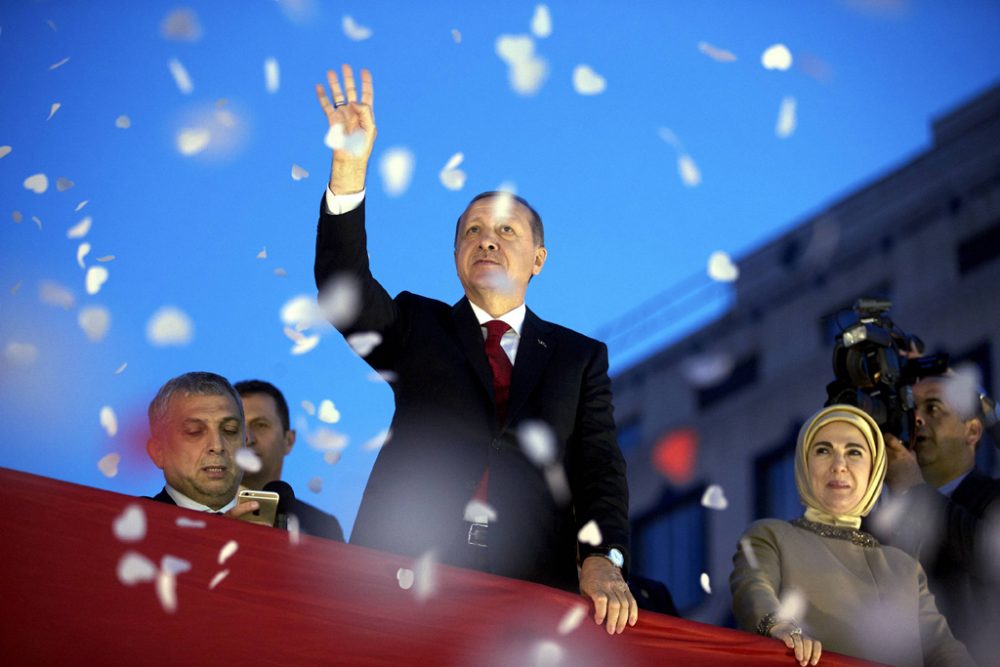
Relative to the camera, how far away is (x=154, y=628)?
366 cm

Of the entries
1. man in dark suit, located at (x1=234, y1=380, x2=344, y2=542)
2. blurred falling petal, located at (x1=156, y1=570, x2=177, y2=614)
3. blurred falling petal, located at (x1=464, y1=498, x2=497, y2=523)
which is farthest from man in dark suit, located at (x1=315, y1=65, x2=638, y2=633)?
man in dark suit, located at (x1=234, y1=380, x2=344, y2=542)

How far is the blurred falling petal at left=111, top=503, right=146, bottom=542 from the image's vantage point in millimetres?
3688

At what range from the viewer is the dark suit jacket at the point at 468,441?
4.32 m

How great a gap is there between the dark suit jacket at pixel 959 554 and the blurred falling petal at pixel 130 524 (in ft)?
8.77

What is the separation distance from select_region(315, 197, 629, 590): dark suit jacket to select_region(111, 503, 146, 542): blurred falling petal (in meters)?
0.77

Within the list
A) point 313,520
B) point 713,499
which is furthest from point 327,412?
point 713,499

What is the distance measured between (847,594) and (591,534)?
0.99 m

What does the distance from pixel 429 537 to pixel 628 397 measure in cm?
2268

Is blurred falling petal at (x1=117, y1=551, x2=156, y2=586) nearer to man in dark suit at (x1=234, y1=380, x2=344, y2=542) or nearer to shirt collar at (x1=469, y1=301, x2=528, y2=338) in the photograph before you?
shirt collar at (x1=469, y1=301, x2=528, y2=338)

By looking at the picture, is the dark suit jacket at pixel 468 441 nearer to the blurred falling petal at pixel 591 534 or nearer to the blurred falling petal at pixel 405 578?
the blurred falling petal at pixel 591 534

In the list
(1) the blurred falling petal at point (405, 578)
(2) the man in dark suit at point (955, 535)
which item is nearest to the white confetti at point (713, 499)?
(2) the man in dark suit at point (955, 535)

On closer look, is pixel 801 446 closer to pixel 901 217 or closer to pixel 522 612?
pixel 522 612

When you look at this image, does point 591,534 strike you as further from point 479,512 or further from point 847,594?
point 847,594

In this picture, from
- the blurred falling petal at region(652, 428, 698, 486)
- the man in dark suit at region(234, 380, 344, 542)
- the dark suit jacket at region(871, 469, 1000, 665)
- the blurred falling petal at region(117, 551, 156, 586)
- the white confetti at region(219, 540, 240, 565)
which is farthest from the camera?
the blurred falling petal at region(652, 428, 698, 486)
